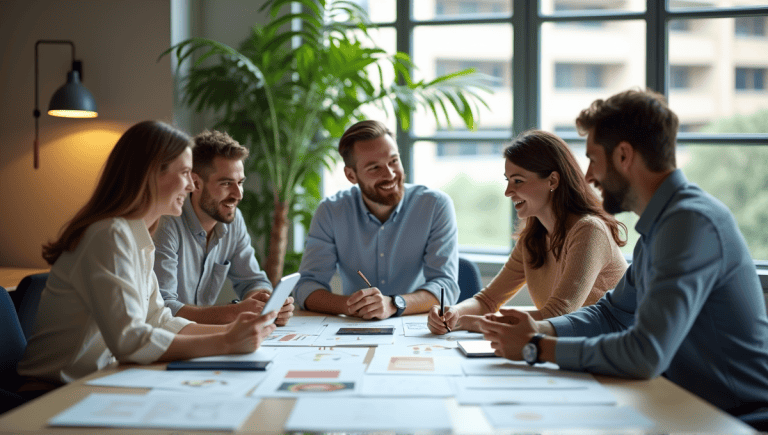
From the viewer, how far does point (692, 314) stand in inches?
50.8

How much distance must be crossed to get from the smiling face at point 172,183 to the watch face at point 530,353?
102 cm

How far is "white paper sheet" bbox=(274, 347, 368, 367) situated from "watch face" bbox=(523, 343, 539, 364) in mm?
389

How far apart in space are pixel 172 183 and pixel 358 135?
1211 mm

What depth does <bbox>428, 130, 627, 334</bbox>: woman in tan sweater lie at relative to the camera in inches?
76.0

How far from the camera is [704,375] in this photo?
1429mm

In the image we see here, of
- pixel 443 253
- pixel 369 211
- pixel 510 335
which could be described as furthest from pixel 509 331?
pixel 369 211

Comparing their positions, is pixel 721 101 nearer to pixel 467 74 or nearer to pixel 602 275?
pixel 467 74

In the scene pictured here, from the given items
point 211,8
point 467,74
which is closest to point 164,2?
point 211,8

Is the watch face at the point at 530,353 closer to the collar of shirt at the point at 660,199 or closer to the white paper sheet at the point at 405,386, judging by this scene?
the white paper sheet at the point at 405,386

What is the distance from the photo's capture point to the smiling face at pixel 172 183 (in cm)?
169

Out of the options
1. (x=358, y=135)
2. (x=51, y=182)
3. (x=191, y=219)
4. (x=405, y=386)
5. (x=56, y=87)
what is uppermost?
(x=56, y=87)

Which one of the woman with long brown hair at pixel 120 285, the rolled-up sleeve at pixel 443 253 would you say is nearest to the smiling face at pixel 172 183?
the woman with long brown hair at pixel 120 285

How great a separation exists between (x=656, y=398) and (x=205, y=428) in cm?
84

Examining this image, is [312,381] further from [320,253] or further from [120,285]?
[320,253]
